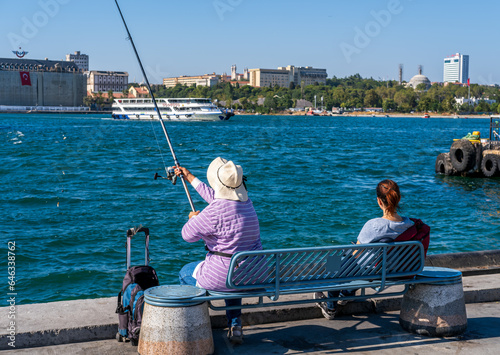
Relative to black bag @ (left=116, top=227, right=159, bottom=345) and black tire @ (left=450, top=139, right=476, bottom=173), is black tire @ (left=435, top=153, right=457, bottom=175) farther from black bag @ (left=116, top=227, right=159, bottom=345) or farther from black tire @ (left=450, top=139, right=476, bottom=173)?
black bag @ (left=116, top=227, right=159, bottom=345)

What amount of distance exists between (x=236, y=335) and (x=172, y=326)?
0.53 metres

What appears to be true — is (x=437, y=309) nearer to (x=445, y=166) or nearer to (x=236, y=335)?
(x=236, y=335)

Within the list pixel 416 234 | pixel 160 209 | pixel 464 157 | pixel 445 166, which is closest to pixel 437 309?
pixel 416 234

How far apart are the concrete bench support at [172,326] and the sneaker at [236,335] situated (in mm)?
307

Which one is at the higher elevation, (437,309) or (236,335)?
(437,309)

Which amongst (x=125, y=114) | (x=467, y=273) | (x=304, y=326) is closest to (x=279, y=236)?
(x=467, y=273)

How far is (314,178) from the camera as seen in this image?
27.0 m

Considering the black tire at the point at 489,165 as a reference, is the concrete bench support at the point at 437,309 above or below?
above

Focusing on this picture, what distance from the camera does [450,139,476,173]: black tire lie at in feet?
92.2

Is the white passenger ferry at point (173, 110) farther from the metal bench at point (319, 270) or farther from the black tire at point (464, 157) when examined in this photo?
the metal bench at point (319, 270)

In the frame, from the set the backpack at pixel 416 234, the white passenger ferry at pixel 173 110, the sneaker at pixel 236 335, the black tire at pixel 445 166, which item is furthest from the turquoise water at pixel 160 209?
the white passenger ferry at pixel 173 110

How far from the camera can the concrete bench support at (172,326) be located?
156 inches

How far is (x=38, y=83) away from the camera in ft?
552

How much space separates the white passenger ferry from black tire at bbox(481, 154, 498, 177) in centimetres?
7644
